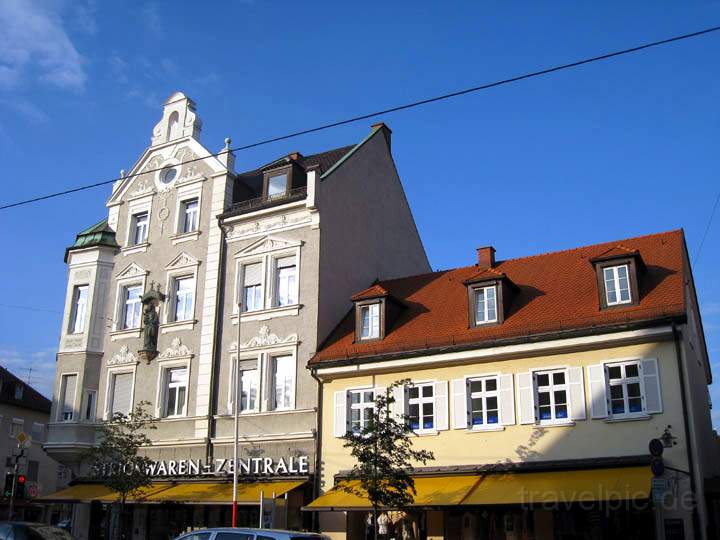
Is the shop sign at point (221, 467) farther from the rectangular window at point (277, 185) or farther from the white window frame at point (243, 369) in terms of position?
the rectangular window at point (277, 185)

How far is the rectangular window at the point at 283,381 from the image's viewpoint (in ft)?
91.9

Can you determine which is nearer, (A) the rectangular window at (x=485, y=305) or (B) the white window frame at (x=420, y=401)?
(B) the white window frame at (x=420, y=401)

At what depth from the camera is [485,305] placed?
1011 inches

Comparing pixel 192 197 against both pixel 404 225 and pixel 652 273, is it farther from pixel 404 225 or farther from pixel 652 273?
pixel 652 273

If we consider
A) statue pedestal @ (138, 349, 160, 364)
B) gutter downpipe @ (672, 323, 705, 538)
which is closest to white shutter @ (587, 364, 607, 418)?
gutter downpipe @ (672, 323, 705, 538)

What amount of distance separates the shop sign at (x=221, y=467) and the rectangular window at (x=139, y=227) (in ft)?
32.3

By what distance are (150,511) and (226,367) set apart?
6173 mm

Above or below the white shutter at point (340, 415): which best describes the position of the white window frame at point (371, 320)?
above

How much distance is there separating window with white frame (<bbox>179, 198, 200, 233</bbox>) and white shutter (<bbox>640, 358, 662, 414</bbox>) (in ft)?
62.2

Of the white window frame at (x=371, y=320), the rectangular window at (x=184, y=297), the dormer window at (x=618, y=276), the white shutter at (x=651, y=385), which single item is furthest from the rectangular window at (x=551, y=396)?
the rectangular window at (x=184, y=297)

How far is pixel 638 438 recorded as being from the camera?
21.2 m

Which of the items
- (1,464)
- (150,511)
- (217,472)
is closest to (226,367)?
(217,472)

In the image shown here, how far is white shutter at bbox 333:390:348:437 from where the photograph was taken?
2611 centimetres

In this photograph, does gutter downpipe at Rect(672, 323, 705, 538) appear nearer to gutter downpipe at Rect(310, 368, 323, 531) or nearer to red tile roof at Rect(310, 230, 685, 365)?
red tile roof at Rect(310, 230, 685, 365)
